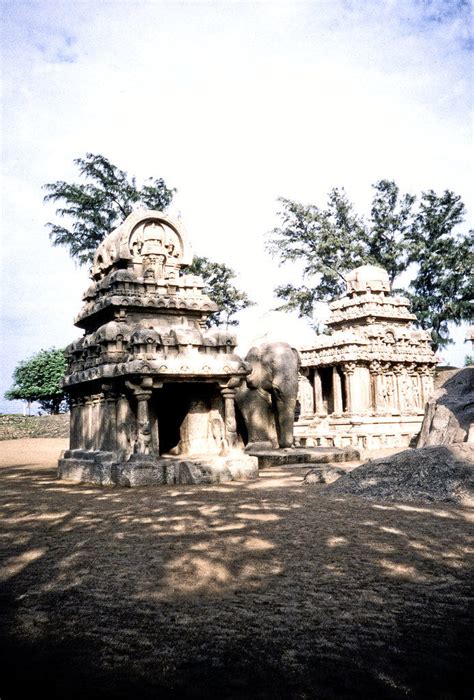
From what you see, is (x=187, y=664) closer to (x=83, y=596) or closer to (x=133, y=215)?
(x=83, y=596)

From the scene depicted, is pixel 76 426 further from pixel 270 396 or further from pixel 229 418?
pixel 270 396

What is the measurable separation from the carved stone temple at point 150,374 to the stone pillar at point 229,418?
0.06 feet

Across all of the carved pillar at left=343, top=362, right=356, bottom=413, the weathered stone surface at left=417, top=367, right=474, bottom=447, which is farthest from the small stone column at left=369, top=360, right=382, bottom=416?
the weathered stone surface at left=417, top=367, right=474, bottom=447

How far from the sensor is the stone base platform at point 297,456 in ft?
42.8

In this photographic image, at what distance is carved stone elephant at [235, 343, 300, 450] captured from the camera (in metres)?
13.8

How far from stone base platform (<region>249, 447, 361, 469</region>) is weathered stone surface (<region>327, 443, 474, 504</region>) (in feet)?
14.8

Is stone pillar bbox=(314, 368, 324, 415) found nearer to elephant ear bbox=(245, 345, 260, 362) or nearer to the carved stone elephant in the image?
elephant ear bbox=(245, 345, 260, 362)

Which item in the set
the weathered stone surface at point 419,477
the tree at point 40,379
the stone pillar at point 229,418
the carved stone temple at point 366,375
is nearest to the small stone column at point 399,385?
the carved stone temple at point 366,375

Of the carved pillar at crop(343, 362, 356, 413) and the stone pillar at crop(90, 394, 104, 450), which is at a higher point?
the carved pillar at crop(343, 362, 356, 413)

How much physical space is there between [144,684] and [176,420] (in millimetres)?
10087

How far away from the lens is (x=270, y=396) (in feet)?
46.9

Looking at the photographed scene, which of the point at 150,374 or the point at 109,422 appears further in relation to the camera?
the point at 109,422

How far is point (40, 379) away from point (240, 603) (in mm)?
37695

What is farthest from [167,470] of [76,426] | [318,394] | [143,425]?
[318,394]
